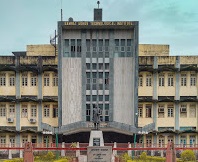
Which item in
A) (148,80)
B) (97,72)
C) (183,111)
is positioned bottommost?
(183,111)

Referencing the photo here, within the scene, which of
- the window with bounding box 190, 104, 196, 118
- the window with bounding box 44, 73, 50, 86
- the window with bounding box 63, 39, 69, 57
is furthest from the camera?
the window with bounding box 190, 104, 196, 118

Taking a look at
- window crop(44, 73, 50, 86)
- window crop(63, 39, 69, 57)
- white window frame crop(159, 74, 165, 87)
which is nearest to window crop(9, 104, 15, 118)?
window crop(44, 73, 50, 86)

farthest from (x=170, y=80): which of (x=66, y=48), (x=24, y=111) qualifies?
(x=24, y=111)

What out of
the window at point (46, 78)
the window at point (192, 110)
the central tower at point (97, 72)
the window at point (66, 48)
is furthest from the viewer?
the window at point (192, 110)

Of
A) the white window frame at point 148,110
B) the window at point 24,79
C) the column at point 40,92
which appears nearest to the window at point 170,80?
the white window frame at point 148,110

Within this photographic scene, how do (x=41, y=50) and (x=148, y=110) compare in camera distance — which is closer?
(x=148, y=110)

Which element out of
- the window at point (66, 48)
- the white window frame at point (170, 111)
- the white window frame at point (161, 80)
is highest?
the window at point (66, 48)

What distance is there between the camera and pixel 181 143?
38.9 m

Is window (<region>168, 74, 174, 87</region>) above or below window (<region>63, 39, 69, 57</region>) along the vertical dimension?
below

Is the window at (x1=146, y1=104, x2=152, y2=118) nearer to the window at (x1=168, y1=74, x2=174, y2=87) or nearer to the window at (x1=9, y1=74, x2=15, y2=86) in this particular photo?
the window at (x1=168, y1=74, x2=174, y2=87)

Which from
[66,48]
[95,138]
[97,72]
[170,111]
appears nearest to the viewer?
[95,138]

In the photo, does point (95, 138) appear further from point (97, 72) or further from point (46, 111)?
point (46, 111)

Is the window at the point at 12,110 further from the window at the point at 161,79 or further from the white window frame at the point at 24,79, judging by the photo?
the window at the point at 161,79

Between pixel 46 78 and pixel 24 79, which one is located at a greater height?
pixel 46 78
